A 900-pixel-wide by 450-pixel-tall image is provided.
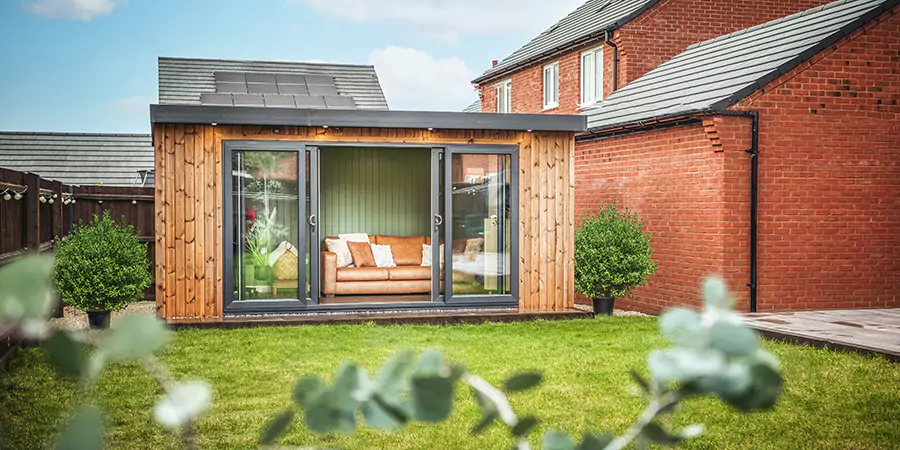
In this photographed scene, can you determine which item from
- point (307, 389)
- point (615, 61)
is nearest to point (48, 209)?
point (615, 61)

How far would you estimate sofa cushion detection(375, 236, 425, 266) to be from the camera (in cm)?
1279

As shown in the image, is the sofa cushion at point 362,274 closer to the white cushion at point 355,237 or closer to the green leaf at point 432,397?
the white cushion at point 355,237

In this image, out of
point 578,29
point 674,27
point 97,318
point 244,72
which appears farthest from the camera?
point 578,29

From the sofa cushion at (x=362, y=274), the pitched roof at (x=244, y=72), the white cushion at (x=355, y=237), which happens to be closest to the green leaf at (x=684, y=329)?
the sofa cushion at (x=362, y=274)

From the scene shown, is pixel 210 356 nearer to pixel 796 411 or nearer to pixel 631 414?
pixel 631 414

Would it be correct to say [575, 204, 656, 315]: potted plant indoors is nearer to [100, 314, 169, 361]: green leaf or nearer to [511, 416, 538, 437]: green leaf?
[511, 416, 538, 437]: green leaf

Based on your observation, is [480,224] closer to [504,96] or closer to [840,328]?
[840,328]

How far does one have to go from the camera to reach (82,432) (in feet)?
1.99

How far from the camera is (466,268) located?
402 inches

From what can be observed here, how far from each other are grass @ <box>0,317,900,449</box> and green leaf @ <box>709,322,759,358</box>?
3.44 m

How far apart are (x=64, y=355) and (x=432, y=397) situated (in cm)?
29

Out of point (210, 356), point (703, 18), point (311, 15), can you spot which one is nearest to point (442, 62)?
point (311, 15)

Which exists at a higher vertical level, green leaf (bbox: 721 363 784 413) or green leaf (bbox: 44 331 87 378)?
green leaf (bbox: 44 331 87 378)

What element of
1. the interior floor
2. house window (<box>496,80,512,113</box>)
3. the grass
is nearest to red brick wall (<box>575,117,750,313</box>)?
the grass
